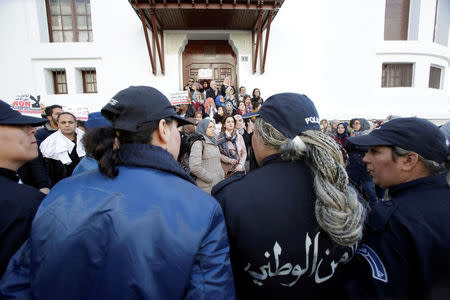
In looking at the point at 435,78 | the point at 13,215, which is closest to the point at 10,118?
the point at 13,215

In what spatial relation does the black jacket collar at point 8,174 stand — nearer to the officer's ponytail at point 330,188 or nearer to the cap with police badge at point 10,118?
the cap with police badge at point 10,118

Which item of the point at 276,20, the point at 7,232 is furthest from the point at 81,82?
the point at 7,232

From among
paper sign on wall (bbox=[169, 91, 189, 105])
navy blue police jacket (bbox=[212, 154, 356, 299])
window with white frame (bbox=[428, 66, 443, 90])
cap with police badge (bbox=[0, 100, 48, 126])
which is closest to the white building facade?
window with white frame (bbox=[428, 66, 443, 90])

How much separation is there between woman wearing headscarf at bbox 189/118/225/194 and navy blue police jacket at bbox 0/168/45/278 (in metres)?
2.27

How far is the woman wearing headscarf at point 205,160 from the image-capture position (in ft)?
10.7

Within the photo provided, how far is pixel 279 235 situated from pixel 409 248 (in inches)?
21.5

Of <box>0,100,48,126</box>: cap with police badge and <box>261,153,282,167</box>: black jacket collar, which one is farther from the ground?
<box>0,100,48,126</box>: cap with police badge

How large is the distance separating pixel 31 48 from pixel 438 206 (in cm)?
1202

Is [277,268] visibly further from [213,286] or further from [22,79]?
[22,79]

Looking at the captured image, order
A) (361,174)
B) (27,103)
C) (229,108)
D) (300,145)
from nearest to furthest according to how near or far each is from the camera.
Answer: (300,145)
(361,174)
(27,103)
(229,108)

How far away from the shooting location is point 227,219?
1.03 meters

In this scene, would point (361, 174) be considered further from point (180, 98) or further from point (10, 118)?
point (180, 98)

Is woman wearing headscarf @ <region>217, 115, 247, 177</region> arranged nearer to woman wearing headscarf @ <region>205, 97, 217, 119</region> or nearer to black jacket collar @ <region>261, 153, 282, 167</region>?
black jacket collar @ <region>261, 153, 282, 167</region>

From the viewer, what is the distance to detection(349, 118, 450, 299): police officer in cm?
96
